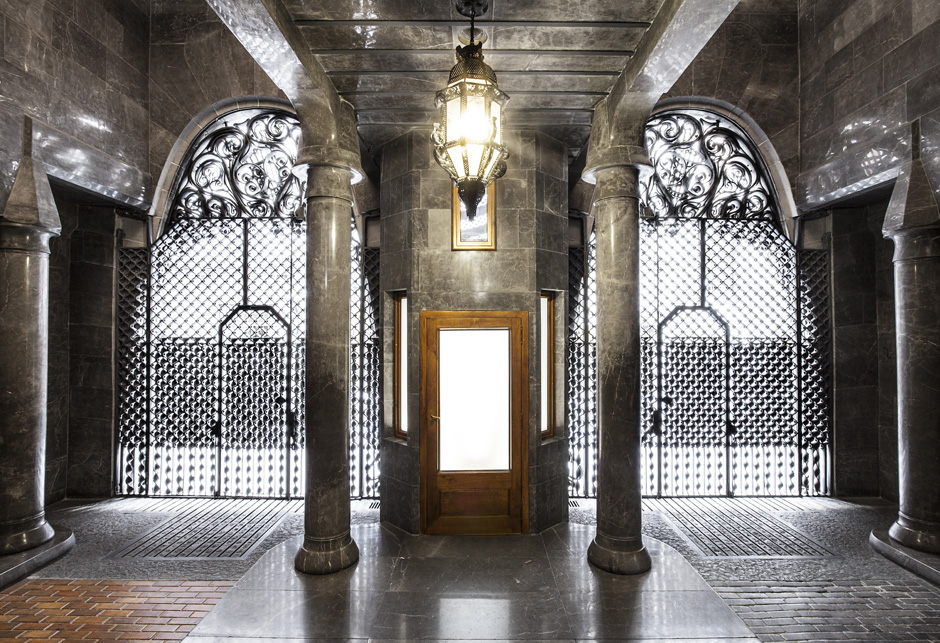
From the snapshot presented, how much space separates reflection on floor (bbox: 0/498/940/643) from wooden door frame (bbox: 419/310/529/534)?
689 mm

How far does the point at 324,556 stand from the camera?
4.44 m

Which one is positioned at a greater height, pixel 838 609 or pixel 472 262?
pixel 472 262

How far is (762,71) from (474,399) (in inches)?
218

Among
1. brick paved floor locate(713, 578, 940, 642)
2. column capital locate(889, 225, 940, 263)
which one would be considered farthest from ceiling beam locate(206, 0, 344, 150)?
column capital locate(889, 225, 940, 263)

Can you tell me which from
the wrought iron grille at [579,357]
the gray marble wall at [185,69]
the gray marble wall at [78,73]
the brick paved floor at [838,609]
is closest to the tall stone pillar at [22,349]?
the gray marble wall at [78,73]

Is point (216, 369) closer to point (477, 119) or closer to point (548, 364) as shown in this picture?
point (548, 364)

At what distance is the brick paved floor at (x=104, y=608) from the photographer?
362 cm

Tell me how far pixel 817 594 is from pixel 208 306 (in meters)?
7.08

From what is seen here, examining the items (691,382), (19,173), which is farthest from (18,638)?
(691,382)

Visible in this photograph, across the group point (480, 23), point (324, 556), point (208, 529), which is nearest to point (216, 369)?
point (208, 529)

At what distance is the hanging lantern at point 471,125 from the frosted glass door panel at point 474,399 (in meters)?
2.09

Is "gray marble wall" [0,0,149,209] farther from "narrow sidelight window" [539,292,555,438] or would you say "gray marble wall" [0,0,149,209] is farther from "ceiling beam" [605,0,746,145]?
"ceiling beam" [605,0,746,145]

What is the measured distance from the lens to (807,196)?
650 centimetres

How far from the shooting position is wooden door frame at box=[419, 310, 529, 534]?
17.5ft
